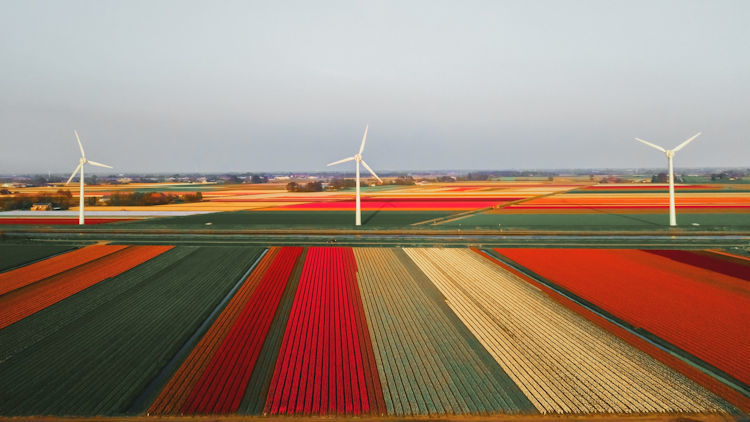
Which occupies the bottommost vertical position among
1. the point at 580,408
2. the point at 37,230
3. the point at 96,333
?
the point at 580,408

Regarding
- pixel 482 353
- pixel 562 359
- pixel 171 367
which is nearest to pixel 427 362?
pixel 482 353

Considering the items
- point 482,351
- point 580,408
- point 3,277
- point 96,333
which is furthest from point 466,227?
point 3,277

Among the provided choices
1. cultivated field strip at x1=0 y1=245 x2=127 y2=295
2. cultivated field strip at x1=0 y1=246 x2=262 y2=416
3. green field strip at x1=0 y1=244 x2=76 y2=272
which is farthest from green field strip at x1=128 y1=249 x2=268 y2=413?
green field strip at x1=0 y1=244 x2=76 y2=272

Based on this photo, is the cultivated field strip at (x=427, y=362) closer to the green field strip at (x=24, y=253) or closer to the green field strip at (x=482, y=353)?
the green field strip at (x=482, y=353)

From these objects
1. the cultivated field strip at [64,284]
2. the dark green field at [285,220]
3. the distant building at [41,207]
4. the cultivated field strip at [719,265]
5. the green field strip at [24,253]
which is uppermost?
the distant building at [41,207]

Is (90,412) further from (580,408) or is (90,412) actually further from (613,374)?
(613,374)

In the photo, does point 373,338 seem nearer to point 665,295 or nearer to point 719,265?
point 665,295

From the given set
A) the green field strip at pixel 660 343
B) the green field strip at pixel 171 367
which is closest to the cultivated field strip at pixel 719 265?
the green field strip at pixel 660 343
